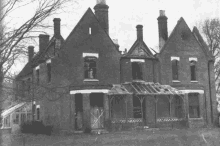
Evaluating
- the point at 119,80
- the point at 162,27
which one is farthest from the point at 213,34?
the point at 119,80

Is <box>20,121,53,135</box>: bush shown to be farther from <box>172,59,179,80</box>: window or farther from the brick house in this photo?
<box>172,59,179,80</box>: window

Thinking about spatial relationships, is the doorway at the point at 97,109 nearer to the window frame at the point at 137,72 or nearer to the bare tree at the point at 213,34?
the window frame at the point at 137,72

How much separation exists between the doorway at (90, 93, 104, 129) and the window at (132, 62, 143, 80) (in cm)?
370

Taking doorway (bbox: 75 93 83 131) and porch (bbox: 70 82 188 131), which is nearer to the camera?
porch (bbox: 70 82 188 131)

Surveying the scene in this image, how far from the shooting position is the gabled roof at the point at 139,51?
27.7 m

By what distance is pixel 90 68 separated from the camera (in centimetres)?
2633

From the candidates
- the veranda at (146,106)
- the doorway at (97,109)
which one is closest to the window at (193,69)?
the veranda at (146,106)

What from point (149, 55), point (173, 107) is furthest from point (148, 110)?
point (149, 55)

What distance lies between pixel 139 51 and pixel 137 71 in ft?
5.61

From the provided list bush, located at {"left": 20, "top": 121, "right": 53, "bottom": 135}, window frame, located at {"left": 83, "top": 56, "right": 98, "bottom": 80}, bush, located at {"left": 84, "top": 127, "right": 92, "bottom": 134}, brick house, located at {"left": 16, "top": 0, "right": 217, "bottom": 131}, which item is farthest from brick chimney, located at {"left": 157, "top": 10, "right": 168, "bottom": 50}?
bush, located at {"left": 20, "top": 121, "right": 53, "bottom": 135}

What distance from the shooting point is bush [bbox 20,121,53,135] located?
25734 mm

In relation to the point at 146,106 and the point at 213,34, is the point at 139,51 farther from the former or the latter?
the point at 213,34

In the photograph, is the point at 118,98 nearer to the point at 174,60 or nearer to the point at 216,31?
the point at 174,60

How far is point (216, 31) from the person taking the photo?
40.2 m
